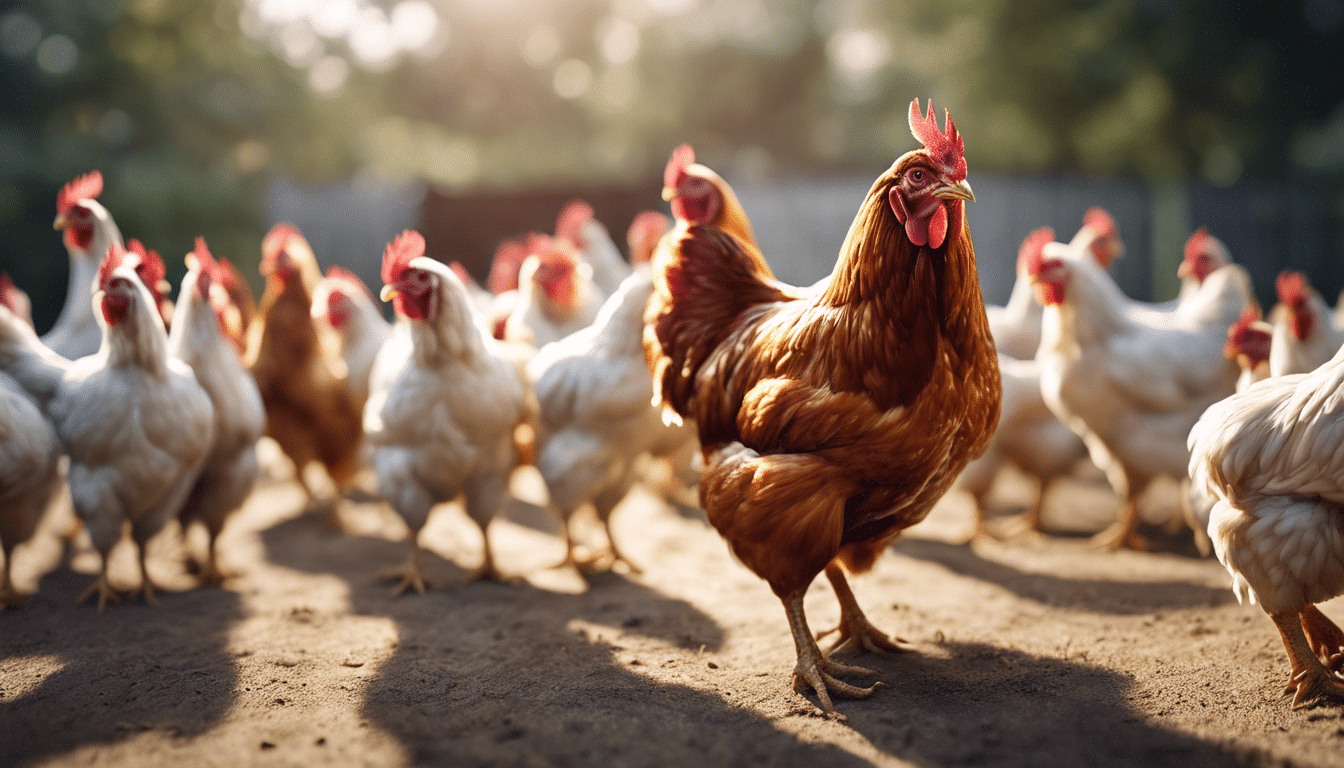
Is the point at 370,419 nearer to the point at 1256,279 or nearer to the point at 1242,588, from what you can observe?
the point at 1242,588

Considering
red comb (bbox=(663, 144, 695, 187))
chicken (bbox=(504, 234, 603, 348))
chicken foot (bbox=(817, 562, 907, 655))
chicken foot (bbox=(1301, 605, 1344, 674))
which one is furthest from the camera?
chicken (bbox=(504, 234, 603, 348))

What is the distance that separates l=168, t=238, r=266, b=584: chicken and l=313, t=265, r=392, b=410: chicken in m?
0.88

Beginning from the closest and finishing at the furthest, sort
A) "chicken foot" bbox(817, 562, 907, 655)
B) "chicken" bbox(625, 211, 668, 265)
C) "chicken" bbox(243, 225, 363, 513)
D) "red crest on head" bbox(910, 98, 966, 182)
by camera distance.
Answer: "red crest on head" bbox(910, 98, 966, 182) < "chicken foot" bbox(817, 562, 907, 655) < "chicken" bbox(243, 225, 363, 513) < "chicken" bbox(625, 211, 668, 265)

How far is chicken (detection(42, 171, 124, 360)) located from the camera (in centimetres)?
457

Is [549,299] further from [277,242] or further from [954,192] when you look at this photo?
[954,192]

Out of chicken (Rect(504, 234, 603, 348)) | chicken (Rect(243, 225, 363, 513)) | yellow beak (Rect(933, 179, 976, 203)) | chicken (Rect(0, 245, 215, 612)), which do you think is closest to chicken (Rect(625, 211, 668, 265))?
chicken (Rect(504, 234, 603, 348))

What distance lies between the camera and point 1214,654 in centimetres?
313

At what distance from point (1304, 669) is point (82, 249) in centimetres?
587

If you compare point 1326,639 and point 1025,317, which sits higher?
point 1025,317

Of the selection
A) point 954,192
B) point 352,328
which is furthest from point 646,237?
point 954,192

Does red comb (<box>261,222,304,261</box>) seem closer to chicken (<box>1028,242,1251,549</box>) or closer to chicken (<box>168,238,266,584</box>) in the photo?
chicken (<box>168,238,266,584</box>)

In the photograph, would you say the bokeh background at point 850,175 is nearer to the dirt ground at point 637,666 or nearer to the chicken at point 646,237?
the chicken at point 646,237

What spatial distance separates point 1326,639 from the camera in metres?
2.83

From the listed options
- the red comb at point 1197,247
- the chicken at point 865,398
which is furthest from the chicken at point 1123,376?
the chicken at point 865,398
